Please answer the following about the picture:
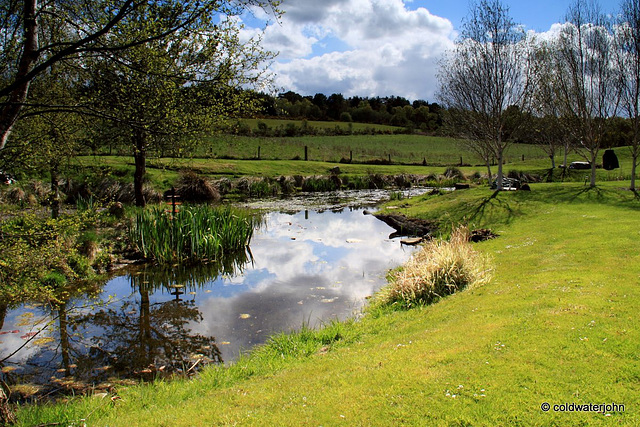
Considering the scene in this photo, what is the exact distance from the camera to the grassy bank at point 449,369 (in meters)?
4.21

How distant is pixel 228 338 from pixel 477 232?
33.1ft

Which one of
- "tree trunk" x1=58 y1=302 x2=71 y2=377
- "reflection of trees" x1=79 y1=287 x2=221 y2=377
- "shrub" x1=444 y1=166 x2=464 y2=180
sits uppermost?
"shrub" x1=444 y1=166 x2=464 y2=180

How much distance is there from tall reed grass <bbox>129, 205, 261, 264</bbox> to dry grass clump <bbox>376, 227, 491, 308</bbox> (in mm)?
6705

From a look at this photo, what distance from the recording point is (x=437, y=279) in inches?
376

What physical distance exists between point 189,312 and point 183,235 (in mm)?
4578

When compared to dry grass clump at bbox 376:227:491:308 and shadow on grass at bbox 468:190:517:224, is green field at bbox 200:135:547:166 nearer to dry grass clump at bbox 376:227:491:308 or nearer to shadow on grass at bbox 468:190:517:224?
shadow on grass at bbox 468:190:517:224

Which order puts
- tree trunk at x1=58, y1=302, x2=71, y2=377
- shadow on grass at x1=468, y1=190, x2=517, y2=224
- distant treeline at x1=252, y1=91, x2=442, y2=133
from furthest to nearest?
distant treeline at x1=252, y1=91, x2=442, y2=133 → shadow on grass at x1=468, y1=190, x2=517, y2=224 → tree trunk at x1=58, y1=302, x2=71, y2=377

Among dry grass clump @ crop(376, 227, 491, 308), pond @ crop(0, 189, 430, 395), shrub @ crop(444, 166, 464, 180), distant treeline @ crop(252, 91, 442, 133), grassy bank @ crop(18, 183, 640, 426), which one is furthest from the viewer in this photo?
distant treeline @ crop(252, 91, 442, 133)

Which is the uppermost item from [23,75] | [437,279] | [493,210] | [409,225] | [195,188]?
[23,75]

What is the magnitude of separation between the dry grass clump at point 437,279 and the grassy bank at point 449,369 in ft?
1.75

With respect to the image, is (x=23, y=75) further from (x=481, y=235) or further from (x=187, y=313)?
(x=481, y=235)

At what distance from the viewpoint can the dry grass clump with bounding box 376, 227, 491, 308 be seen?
30.5ft

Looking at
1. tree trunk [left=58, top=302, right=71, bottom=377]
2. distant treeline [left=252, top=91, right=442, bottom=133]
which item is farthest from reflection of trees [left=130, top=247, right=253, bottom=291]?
distant treeline [left=252, top=91, right=442, bottom=133]

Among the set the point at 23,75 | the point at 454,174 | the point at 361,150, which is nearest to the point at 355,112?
the point at 361,150
